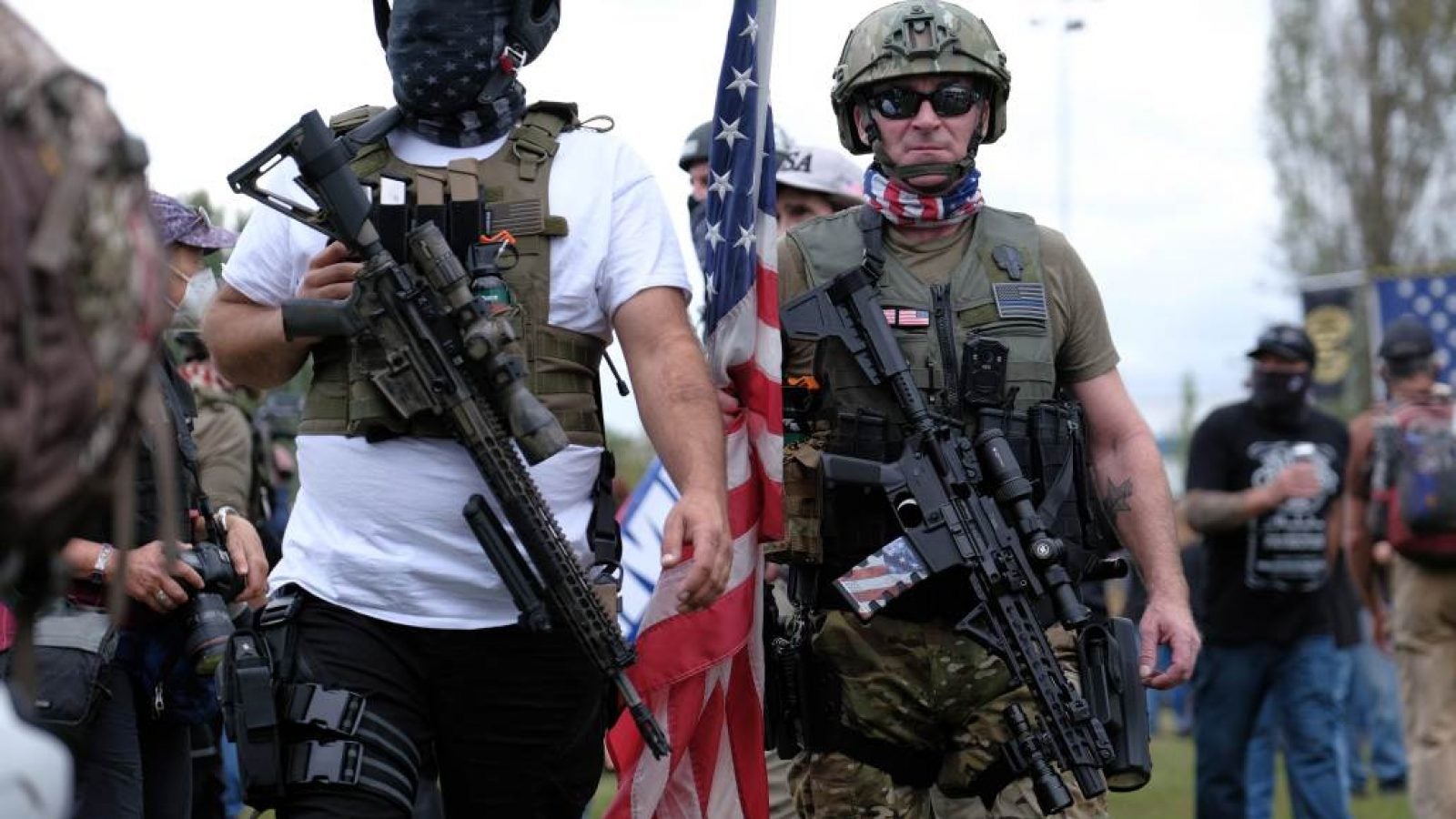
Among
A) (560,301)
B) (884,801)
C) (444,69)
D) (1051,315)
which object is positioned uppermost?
(444,69)

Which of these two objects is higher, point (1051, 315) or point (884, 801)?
point (1051, 315)

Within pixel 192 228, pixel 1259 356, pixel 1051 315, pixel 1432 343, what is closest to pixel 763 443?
pixel 1051 315

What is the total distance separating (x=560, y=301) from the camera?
402cm

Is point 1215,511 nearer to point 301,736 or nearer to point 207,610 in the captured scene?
point 207,610

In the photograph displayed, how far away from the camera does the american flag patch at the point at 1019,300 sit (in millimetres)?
4676

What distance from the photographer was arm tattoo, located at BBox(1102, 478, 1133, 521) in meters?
4.86

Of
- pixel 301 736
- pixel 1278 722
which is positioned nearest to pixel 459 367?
pixel 301 736

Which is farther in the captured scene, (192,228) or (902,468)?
(192,228)

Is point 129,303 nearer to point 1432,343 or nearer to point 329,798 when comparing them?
point 329,798

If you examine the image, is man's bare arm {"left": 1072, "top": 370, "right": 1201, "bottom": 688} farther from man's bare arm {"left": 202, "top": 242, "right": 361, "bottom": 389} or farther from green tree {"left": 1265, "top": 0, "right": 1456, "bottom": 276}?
green tree {"left": 1265, "top": 0, "right": 1456, "bottom": 276}

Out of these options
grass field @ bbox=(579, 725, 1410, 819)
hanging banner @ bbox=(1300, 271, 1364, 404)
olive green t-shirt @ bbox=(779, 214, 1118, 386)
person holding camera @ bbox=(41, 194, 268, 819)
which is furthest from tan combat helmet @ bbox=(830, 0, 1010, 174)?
hanging banner @ bbox=(1300, 271, 1364, 404)

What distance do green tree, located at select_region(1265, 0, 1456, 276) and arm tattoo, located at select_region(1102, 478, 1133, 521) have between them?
35.8 metres

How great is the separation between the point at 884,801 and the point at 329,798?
4.40 feet

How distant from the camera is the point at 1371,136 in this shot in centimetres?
3956
